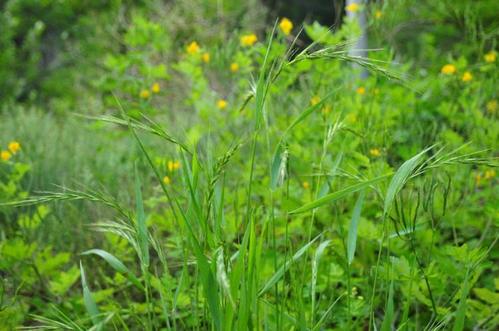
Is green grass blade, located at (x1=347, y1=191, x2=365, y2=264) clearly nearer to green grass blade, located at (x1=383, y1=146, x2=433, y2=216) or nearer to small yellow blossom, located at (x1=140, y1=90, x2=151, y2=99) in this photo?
green grass blade, located at (x1=383, y1=146, x2=433, y2=216)

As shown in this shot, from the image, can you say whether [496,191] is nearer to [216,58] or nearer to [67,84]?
[216,58]

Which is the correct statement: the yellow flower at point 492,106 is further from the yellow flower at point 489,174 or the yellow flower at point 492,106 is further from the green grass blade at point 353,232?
the green grass blade at point 353,232

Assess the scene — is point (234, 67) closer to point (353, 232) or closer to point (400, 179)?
point (353, 232)

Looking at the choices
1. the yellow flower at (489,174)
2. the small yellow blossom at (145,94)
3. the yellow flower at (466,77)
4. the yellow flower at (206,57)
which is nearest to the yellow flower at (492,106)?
the yellow flower at (466,77)

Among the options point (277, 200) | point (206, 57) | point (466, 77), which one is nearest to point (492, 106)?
point (466, 77)

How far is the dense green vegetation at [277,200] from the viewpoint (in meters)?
1.33

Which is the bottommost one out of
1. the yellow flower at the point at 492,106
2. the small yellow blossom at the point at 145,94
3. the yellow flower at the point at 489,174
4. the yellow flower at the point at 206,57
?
the yellow flower at the point at 489,174

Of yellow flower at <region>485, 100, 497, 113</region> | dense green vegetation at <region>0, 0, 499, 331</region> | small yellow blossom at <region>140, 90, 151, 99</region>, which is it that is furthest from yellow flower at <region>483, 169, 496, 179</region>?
small yellow blossom at <region>140, 90, 151, 99</region>

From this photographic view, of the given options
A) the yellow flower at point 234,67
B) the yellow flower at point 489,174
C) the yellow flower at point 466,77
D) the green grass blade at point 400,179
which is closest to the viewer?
the green grass blade at point 400,179

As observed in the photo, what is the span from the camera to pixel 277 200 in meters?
2.59

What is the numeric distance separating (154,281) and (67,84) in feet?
22.9

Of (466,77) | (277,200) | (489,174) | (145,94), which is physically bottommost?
(277,200)

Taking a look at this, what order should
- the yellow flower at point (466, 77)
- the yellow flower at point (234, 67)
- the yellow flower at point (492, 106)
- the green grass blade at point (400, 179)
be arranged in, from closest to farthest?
the green grass blade at point (400, 179), the yellow flower at point (492, 106), the yellow flower at point (466, 77), the yellow flower at point (234, 67)

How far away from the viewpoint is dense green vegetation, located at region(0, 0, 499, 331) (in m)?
1.33
